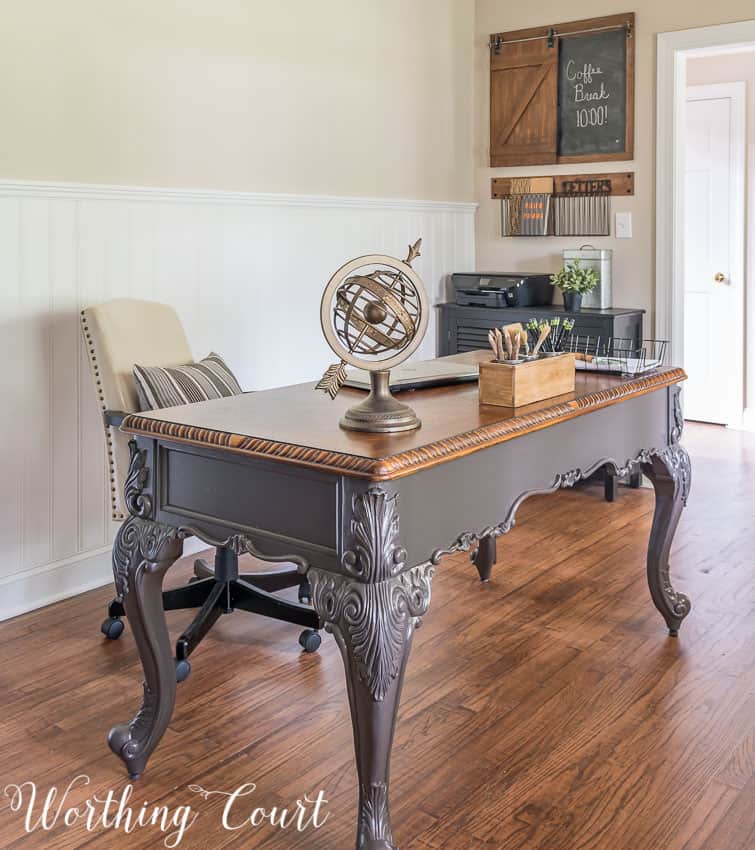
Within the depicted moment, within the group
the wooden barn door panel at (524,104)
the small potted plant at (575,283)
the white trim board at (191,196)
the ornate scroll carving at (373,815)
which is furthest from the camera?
the wooden barn door panel at (524,104)

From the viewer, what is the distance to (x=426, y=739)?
2.37 meters

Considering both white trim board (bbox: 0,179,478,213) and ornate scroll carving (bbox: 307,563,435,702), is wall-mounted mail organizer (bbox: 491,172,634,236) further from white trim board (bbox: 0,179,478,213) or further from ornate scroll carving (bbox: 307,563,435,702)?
ornate scroll carving (bbox: 307,563,435,702)

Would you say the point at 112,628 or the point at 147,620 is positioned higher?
the point at 147,620

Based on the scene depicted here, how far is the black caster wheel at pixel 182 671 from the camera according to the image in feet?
8.73

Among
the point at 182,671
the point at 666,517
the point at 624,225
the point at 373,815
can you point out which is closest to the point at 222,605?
the point at 182,671

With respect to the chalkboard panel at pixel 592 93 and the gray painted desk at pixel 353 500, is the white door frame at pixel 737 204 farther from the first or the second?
the gray painted desk at pixel 353 500

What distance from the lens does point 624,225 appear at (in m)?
4.84

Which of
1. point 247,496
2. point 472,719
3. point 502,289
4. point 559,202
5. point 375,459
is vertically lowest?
point 472,719

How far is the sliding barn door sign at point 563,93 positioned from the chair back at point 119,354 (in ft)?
8.68

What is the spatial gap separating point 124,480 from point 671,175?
3.11 metres

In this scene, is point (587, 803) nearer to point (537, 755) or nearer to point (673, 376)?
point (537, 755)

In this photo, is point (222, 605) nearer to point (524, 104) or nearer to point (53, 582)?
point (53, 582)

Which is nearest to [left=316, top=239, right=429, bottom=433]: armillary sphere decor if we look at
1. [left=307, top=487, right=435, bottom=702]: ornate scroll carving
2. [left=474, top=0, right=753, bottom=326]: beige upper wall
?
[left=307, top=487, right=435, bottom=702]: ornate scroll carving

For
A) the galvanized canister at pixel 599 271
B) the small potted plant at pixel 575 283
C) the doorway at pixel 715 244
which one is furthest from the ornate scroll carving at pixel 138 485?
the doorway at pixel 715 244
